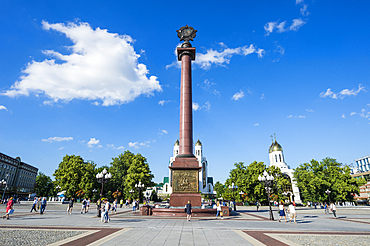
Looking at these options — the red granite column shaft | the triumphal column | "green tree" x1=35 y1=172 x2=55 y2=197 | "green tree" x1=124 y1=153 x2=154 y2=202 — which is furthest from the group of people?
"green tree" x1=35 y1=172 x2=55 y2=197

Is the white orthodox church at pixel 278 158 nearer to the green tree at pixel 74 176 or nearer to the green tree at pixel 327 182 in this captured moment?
the green tree at pixel 327 182

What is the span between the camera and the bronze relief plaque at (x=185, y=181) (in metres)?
19.7

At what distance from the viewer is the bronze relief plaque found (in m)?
19.7

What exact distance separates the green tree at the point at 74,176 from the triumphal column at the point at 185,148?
3310 cm

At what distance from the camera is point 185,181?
782 inches

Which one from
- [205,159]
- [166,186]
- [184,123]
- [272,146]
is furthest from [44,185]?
[272,146]

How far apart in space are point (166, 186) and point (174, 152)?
68.0ft

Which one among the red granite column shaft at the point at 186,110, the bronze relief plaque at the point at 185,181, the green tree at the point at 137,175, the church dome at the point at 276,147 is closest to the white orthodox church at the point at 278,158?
the church dome at the point at 276,147

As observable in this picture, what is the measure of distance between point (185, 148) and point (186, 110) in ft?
13.9

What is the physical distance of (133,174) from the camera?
4519 centimetres

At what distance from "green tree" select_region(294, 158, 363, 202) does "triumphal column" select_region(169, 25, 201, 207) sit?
33.7m

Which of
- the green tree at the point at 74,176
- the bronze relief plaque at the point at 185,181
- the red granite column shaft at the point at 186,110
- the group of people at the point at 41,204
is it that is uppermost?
the red granite column shaft at the point at 186,110

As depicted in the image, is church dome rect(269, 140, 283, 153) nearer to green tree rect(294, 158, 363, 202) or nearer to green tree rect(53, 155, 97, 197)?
green tree rect(294, 158, 363, 202)

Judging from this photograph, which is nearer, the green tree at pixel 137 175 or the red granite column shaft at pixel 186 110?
the red granite column shaft at pixel 186 110
